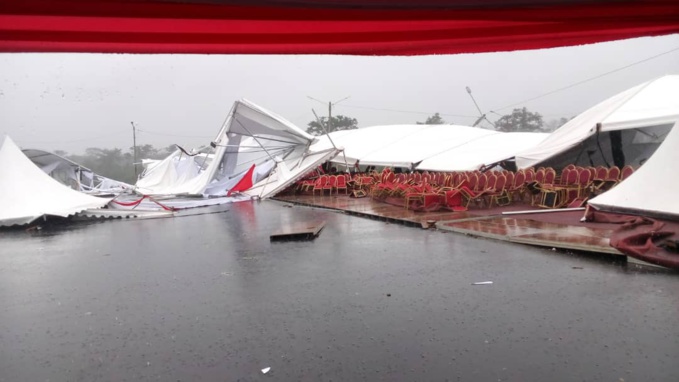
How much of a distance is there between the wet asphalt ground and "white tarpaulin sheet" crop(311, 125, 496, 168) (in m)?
15.6

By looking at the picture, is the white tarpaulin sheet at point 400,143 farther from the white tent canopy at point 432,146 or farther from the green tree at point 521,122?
the green tree at point 521,122

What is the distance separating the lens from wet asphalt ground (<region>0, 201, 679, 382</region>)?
357 cm

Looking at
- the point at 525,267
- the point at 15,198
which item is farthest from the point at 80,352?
the point at 15,198

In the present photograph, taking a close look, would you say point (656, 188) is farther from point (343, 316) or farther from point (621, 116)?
point (621, 116)

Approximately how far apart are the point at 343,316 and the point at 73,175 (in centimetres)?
2845

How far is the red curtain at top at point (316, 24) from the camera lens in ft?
4.08

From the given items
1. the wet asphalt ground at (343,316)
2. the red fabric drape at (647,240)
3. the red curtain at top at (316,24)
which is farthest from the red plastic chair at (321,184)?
the red curtain at top at (316,24)

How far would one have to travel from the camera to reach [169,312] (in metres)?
5.04

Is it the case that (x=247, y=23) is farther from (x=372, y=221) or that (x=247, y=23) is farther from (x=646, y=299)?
(x=372, y=221)

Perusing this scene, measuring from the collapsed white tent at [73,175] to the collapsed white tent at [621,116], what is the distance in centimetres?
2320

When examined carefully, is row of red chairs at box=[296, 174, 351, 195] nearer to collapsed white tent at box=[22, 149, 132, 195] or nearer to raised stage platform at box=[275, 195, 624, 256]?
raised stage platform at box=[275, 195, 624, 256]

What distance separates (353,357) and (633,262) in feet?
15.3

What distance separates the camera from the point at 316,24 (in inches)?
56.9

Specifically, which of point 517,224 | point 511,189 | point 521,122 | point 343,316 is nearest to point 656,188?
point 517,224
